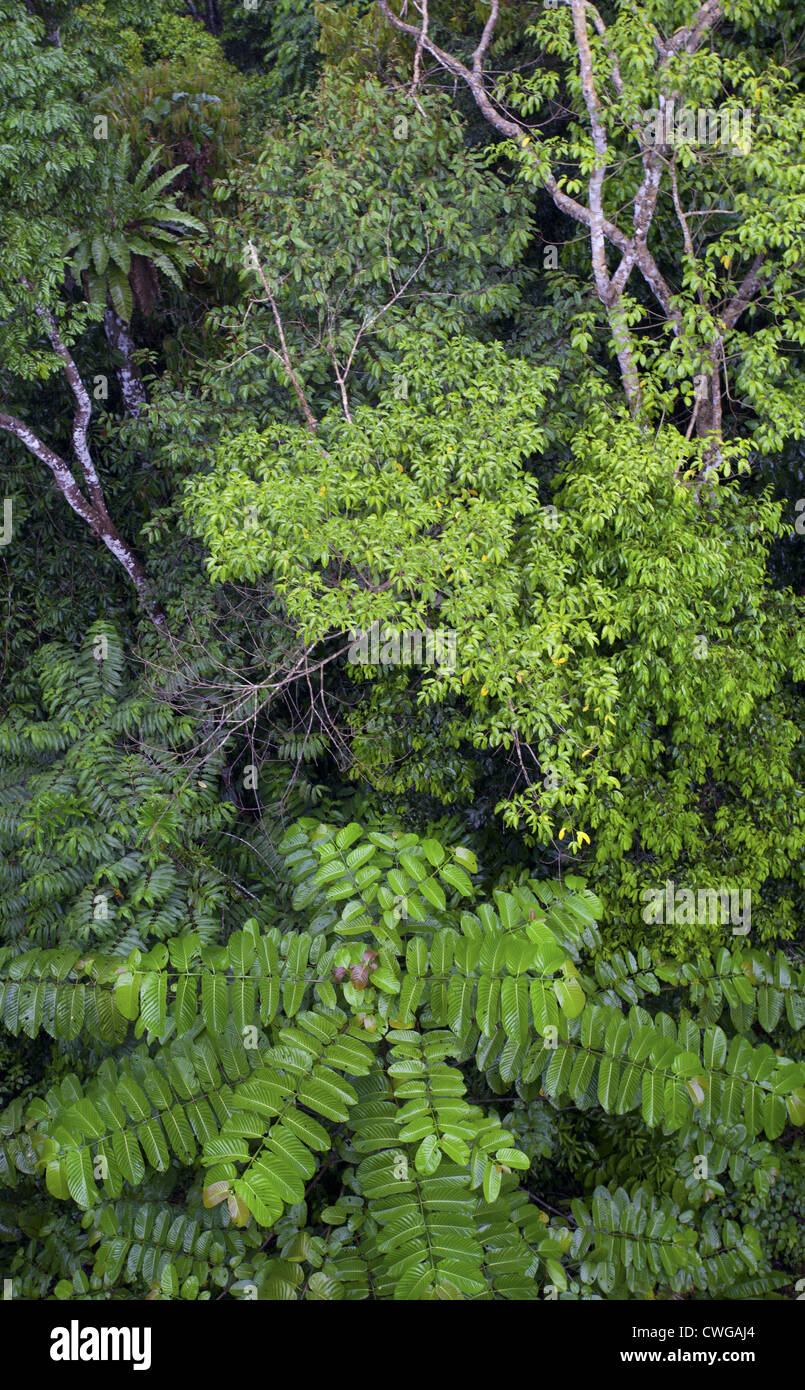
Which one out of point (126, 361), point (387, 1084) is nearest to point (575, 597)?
point (387, 1084)

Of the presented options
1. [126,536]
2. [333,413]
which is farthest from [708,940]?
[126,536]

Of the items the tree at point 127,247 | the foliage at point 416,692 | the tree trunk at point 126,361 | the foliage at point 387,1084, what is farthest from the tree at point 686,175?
the foliage at point 387,1084

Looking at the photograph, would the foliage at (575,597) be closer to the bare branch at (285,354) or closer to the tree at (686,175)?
the bare branch at (285,354)

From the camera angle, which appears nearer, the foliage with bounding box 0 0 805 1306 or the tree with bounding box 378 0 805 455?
the foliage with bounding box 0 0 805 1306

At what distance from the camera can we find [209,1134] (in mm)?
4461

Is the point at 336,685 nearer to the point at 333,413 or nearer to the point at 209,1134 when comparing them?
the point at 333,413

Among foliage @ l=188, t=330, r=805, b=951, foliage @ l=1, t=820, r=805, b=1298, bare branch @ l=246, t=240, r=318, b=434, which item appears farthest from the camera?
Answer: bare branch @ l=246, t=240, r=318, b=434

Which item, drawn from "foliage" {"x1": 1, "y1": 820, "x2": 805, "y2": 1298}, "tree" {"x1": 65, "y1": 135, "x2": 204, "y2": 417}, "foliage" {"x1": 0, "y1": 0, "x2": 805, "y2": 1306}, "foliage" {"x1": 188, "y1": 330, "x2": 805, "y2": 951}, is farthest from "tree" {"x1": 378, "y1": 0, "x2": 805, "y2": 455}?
"foliage" {"x1": 1, "y1": 820, "x2": 805, "y2": 1298}

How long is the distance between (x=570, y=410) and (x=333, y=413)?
212 centimetres

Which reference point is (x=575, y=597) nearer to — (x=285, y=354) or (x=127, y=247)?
(x=285, y=354)

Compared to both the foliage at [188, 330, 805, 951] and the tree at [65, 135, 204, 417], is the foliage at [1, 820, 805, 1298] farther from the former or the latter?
the tree at [65, 135, 204, 417]

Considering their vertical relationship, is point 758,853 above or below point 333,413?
below

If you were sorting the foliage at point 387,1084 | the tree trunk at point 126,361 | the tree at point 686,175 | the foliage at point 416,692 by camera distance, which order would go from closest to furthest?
the foliage at point 387,1084 → the foliage at point 416,692 → the tree at point 686,175 → the tree trunk at point 126,361

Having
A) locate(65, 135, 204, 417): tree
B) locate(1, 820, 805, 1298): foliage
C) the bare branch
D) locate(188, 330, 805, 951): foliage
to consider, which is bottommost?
locate(1, 820, 805, 1298): foliage
